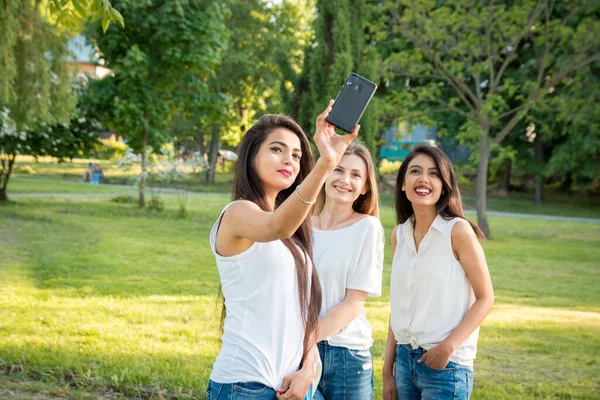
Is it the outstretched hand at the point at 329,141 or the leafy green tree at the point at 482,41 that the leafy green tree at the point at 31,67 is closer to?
the leafy green tree at the point at 482,41

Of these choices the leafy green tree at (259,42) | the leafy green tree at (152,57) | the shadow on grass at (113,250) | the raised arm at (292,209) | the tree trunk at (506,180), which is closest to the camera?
the raised arm at (292,209)

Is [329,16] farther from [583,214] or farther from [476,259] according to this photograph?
[583,214]

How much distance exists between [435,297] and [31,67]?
1104 centimetres

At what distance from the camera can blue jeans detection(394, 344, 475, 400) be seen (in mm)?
2674

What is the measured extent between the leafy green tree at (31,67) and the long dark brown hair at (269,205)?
7961mm

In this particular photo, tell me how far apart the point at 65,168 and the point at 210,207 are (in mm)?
20177

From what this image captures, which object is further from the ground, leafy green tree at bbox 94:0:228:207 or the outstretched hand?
leafy green tree at bbox 94:0:228:207

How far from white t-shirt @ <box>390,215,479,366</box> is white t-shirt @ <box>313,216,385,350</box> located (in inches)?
5.0

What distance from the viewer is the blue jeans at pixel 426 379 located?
2.67m

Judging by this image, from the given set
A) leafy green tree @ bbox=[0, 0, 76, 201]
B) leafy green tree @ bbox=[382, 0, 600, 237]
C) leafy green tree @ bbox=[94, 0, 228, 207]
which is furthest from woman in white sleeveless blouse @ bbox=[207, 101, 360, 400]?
leafy green tree @ bbox=[94, 0, 228, 207]

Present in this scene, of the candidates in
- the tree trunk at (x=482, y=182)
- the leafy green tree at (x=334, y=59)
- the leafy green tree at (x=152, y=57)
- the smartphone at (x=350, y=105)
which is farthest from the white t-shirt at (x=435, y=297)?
the leafy green tree at (x=152, y=57)

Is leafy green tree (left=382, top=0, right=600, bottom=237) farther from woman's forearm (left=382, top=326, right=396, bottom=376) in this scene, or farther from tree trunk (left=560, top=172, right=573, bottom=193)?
tree trunk (left=560, top=172, right=573, bottom=193)

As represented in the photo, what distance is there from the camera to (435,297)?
2.77 metres

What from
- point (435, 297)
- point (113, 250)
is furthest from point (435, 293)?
point (113, 250)
